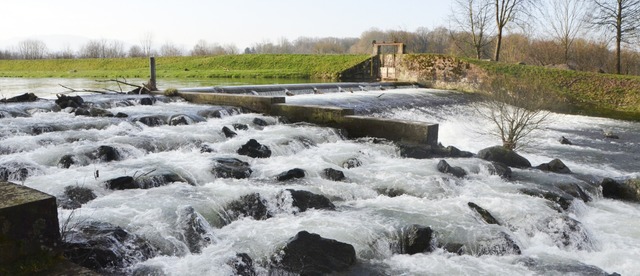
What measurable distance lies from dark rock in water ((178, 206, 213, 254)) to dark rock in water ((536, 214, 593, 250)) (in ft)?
15.2

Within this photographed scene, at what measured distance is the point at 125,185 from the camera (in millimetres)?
7160

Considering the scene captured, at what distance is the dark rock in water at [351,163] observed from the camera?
31.1ft

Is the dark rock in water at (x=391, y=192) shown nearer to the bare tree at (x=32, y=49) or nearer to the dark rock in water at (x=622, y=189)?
the dark rock in water at (x=622, y=189)

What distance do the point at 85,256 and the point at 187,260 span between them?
101 centimetres

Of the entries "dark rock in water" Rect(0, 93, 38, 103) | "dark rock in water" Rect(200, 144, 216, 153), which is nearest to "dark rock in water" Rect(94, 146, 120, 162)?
"dark rock in water" Rect(200, 144, 216, 153)

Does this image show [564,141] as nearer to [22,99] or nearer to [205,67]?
[22,99]

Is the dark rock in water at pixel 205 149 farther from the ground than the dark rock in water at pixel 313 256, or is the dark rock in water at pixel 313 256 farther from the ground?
the dark rock in water at pixel 205 149

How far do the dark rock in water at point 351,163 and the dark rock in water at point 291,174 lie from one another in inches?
53.1

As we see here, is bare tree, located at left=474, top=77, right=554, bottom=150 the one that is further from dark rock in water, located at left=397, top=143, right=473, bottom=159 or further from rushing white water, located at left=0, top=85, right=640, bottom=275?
dark rock in water, located at left=397, top=143, right=473, bottom=159

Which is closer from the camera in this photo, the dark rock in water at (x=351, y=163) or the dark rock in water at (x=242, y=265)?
the dark rock in water at (x=242, y=265)

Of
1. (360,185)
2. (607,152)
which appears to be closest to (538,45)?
(607,152)


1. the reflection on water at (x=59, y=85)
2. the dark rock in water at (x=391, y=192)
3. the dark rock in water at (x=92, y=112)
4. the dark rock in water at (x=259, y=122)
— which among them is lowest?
the dark rock in water at (x=391, y=192)

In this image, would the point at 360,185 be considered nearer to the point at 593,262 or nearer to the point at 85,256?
the point at 593,262

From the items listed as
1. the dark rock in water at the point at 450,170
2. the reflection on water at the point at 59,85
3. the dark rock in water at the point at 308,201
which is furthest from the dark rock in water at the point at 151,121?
the reflection on water at the point at 59,85
